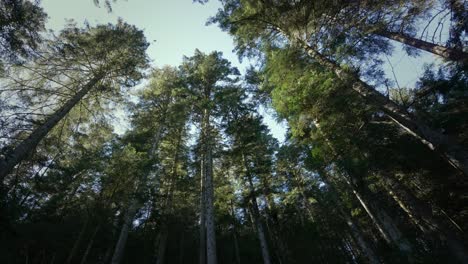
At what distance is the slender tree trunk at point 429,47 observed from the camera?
636cm

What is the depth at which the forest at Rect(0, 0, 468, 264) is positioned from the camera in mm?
7527

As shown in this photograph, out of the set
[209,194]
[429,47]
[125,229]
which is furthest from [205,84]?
[429,47]

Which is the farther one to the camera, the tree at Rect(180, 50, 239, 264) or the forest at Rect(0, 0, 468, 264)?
the tree at Rect(180, 50, 239, 264)

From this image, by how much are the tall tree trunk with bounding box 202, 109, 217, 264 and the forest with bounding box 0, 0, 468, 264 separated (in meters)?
0.06

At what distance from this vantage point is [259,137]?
1409 cm

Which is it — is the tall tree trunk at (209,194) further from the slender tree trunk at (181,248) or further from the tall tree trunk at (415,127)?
the tall tree trunk at (415,127)

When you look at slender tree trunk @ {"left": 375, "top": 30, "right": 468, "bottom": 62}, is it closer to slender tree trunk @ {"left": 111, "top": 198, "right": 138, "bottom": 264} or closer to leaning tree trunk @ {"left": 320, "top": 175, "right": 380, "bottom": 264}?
leaning tree trunk @ {"left": 320, "top": 175, "right": 380, "bottom": 264}

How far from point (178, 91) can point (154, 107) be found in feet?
16.1

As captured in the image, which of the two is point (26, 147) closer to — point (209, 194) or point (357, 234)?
point (209, 194)

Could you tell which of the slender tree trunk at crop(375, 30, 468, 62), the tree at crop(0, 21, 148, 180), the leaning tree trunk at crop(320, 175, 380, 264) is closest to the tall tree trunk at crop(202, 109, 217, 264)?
the tree at crop(0, 21, 148, 180)

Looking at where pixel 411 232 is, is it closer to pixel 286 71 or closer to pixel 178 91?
pixel 286 71

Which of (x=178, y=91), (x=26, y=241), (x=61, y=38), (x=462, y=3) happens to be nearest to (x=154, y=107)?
(x=178, y=91)

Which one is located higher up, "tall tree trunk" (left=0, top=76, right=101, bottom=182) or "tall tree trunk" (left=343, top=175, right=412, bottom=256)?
"tall tree trunk" (left=0, top=76, right=101, bottom=182)

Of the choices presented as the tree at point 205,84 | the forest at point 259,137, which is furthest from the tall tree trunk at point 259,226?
the tree at point 205,84
